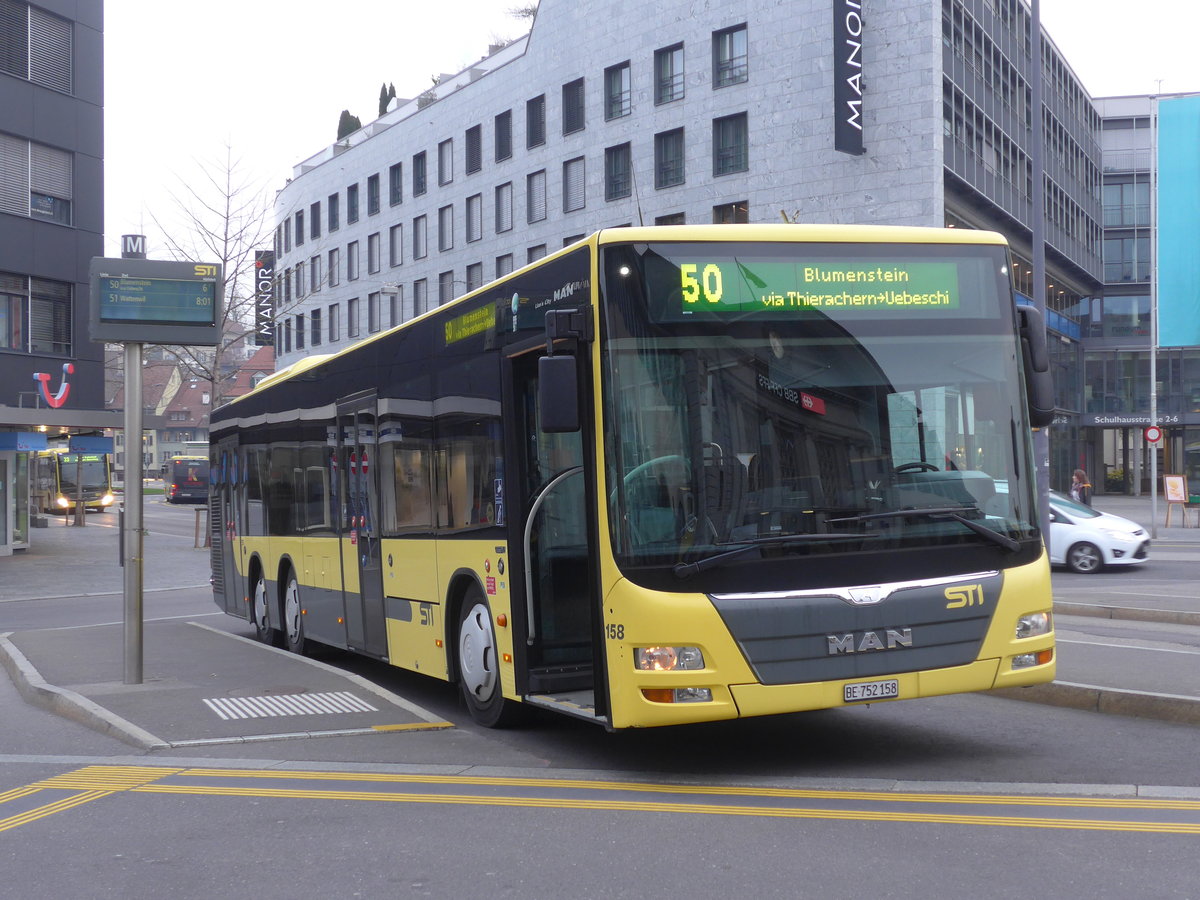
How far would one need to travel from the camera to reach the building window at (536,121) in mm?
48938

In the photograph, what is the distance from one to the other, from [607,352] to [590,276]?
1.50 feet

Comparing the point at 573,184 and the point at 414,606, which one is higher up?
the point at 573,184

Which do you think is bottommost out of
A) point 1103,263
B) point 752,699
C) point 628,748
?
point 628,748

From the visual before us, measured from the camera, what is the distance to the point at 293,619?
13906 millimetres

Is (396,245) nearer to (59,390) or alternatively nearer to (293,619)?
(59,390)

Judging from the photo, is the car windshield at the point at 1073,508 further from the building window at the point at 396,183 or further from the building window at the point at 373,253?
the building window at the point at 373,253

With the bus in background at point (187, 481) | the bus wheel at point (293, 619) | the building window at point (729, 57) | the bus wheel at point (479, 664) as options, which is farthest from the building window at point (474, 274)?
the bus wheel at point (479, 664)

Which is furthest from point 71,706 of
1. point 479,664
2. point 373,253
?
point 373,253

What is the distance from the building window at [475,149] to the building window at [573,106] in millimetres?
6286

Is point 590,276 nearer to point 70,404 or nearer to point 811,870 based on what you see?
point 811,870

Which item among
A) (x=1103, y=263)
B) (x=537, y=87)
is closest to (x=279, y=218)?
(x=537, y=87)

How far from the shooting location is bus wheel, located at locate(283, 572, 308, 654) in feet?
44.6

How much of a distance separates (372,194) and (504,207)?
12048 millimetres

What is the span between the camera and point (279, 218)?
232 ft
